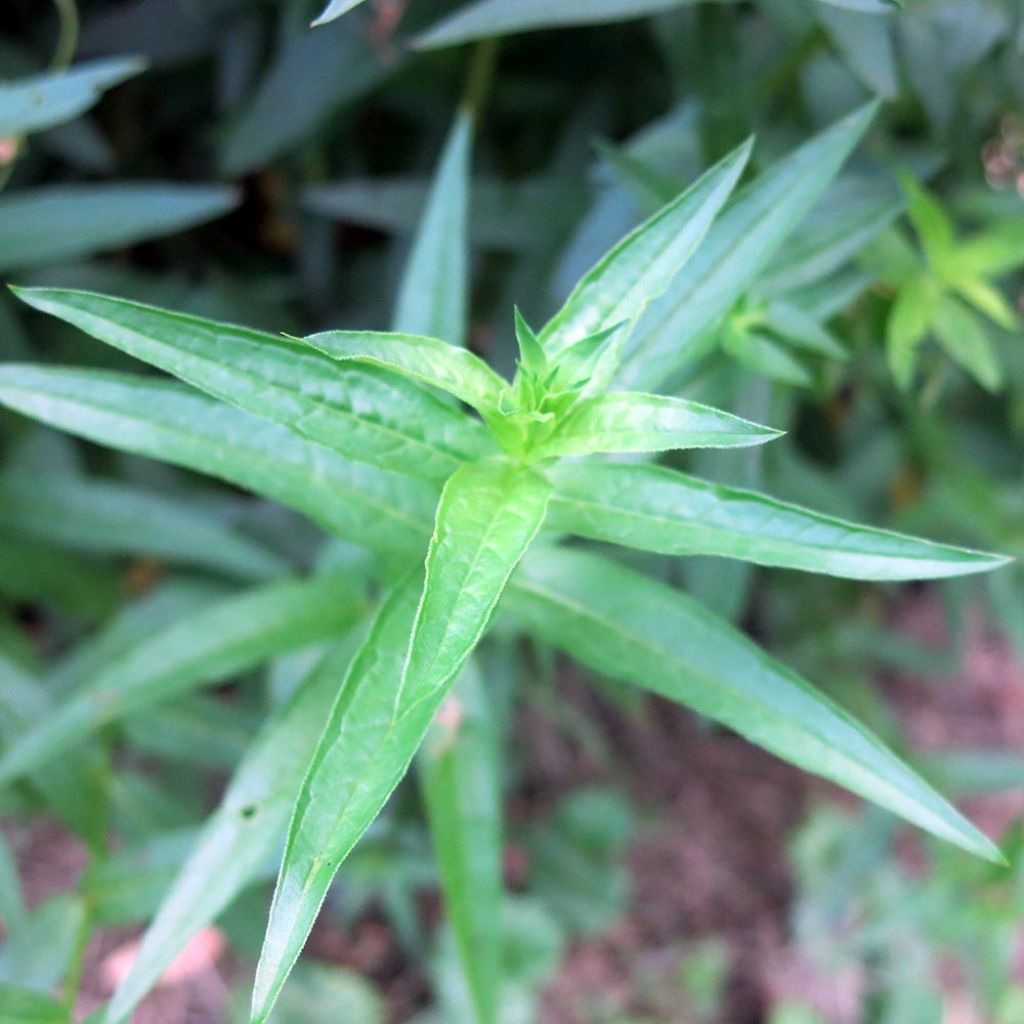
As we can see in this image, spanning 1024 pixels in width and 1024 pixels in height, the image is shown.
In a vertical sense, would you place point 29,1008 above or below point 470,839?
below

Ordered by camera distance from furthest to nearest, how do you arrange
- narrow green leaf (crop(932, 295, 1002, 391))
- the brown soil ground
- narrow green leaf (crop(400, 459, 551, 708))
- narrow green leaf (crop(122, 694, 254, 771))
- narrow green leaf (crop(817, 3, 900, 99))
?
the brown soil ground < narrow green leaf (crop(122, 694, 254, 771)) < narrow green leaf (crop(932, 295, 1002, 391)) < narrow green leaf (crop(817, 3, 900, 99)) < narrow green leaf (crop(400, 459, 551, 708))

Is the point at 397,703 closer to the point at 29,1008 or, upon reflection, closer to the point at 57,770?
the point at 29,1008

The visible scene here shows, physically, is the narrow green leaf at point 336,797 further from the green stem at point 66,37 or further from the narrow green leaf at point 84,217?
Result: the green stem at point 66,37

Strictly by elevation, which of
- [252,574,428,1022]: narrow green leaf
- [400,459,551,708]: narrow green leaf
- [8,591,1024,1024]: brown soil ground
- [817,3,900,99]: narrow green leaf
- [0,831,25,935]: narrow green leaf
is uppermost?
[817,3,900,99]: narrow green leaf

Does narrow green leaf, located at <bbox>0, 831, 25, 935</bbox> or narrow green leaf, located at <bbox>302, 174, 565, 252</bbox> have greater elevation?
narrow green leaf, located at <bbox>302, 174, 565, 252</bbox>

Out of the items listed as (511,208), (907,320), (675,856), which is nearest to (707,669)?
(907,320)

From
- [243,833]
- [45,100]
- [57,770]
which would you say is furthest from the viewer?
[57,770]

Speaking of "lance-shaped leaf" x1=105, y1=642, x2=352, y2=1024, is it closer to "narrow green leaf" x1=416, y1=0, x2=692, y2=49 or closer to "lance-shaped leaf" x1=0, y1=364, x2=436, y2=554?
"lance-shaped leaf" x1=0, y1=364, x2=436, y2=554

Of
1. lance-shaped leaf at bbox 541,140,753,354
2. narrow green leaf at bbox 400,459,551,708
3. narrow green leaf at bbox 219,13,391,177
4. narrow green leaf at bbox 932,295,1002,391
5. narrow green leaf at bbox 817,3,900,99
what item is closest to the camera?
narrow green leaf at bbox 400,459,551,708

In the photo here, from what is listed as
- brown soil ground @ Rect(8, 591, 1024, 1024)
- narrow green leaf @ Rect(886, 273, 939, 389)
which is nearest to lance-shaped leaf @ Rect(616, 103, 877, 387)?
narrow green leaf @ Rect(886, 273, 939, 389)
